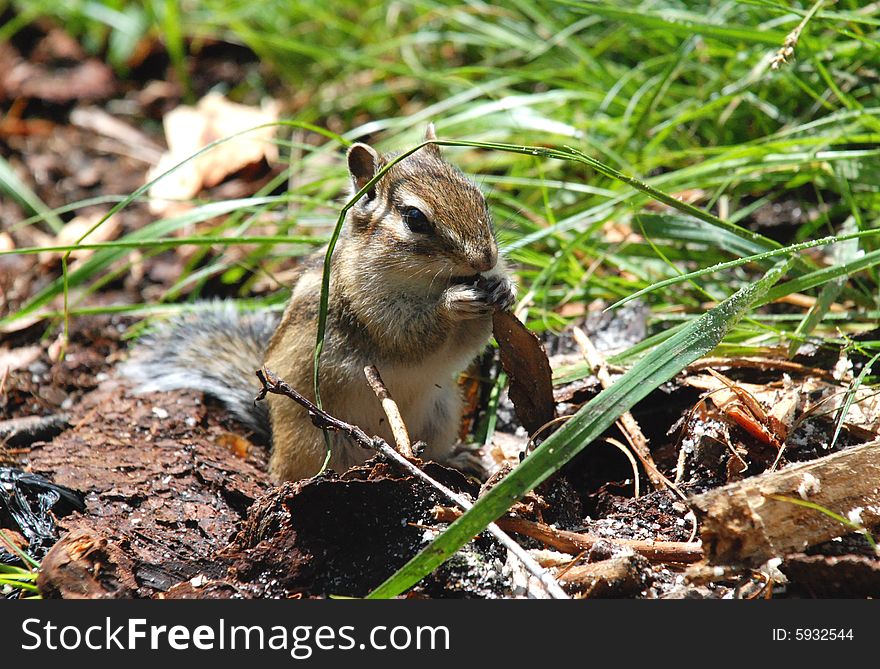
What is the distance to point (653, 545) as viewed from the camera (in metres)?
2.36

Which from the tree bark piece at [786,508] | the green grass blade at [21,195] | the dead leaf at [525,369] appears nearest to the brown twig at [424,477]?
the tree bark piece at [786,508]

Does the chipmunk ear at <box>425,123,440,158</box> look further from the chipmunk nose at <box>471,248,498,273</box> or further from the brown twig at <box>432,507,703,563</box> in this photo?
the brown twig at <box>432,507,703,563</box>

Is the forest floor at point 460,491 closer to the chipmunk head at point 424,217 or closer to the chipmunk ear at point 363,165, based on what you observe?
the chipmunk head at point 424,217

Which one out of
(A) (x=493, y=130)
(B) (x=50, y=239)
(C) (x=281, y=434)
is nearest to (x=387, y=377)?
(C) (x=281, y=434)

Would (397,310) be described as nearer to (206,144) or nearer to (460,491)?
(460,491)

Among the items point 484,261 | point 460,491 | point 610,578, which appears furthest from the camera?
point 484,261

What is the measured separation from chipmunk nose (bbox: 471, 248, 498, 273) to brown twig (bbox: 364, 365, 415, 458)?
45cm

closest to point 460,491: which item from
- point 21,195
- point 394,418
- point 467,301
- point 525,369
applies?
point 394,418

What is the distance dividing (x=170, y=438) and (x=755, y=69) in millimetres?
2660

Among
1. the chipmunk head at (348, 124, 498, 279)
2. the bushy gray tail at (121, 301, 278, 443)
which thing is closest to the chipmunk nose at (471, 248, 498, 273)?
the chipmunk head at (348, 124, 498, 279)

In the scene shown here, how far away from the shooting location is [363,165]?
3234mm

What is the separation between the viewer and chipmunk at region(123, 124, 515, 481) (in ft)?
9.73

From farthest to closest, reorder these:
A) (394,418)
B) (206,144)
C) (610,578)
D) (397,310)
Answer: (206,144) → (397,310) → (394,418) → (610,578)

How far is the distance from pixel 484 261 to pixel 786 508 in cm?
115
